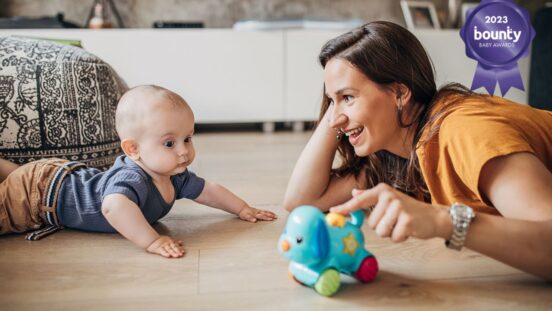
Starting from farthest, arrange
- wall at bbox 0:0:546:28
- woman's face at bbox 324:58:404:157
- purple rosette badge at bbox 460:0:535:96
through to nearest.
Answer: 1. wall at bbox 0:0:546:28
2. purple rosette badge at bbox 460:0:535:96
3. woman's face at bbox 324:58:404:157

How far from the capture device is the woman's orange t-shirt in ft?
2.91

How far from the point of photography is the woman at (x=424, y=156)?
2.70 ft

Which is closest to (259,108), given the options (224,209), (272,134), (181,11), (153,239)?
(272,134)

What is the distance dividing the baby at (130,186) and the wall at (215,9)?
6.89ft

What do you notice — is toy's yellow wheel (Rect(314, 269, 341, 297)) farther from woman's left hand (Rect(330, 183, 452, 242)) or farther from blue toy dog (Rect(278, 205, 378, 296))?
woman's left hand (Rect(330, 183, 452, 242))

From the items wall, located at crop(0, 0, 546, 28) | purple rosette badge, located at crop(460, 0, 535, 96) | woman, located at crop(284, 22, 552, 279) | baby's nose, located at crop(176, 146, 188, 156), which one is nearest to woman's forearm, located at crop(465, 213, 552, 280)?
woman, located at crop(284, 22, 552, 279)

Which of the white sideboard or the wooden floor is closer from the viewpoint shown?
the wooden floor

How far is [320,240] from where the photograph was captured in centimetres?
83

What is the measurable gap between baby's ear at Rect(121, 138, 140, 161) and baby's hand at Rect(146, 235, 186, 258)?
0.67ft

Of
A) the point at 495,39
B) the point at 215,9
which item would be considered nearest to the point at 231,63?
the point at 215,9

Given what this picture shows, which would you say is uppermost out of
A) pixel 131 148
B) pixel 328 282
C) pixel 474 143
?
pixel 474 143

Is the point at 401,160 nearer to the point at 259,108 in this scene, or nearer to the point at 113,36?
the point at 259,108

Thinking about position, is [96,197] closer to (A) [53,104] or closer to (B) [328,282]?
(A) [53,104]

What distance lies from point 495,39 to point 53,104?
4.89ft
